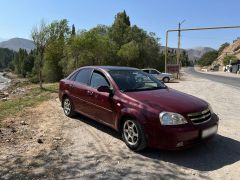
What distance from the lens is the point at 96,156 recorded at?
5941 millimetres

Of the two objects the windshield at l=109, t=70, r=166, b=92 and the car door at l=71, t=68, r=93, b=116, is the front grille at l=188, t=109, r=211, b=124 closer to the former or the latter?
the windshield at l=109, t=70, r=166, b=92

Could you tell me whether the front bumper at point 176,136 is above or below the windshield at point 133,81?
below

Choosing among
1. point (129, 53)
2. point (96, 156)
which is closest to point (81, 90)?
point (96, 156)

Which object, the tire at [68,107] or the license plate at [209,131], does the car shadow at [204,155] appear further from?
the tire at [68,107]

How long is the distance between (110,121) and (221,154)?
7.69ft

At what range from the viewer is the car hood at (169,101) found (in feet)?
19.3

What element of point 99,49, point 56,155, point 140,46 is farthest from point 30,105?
point 140,46

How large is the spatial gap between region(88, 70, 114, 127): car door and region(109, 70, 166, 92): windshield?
27 centimetres

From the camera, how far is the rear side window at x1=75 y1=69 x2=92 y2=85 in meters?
8.16

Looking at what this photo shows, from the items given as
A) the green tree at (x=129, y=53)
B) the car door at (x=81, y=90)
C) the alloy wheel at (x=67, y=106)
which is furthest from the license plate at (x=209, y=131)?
the green tree at (x=129, y=53)

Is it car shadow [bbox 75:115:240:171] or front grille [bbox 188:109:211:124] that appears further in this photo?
front grille [bbox 188:109:211:124]

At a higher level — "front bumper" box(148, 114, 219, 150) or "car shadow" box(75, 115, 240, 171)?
"front bumper" box(148, 114, 219, 150)

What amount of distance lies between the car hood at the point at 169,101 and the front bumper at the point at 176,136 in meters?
0.33

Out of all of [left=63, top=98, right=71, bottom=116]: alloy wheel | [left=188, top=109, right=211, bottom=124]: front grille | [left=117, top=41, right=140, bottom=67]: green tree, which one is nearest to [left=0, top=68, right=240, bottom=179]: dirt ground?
[left=188, top=109, right=211, bottom=124]: front grille
